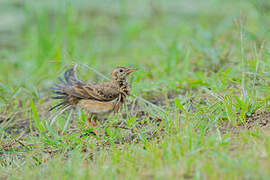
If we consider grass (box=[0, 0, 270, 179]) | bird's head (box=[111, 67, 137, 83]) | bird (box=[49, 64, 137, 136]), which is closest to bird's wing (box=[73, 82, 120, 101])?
bird (box=[49, 64, 137, 136])

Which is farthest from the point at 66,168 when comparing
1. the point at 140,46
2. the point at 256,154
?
the point at 140,46

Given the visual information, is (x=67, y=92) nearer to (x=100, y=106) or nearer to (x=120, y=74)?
(x=100, y=106)

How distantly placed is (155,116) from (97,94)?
2.39 ft

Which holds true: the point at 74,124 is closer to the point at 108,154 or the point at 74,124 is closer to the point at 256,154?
the point at 108,154

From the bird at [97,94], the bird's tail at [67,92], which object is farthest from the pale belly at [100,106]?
the bird's tail at [67,92]

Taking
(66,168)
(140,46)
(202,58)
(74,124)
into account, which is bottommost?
(66,168)

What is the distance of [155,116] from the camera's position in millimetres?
4570

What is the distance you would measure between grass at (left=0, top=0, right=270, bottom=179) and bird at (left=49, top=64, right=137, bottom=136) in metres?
0.20

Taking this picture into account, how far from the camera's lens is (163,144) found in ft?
11.2

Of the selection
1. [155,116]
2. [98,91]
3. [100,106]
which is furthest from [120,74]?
[155,116]

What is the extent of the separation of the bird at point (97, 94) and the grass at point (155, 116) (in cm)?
20

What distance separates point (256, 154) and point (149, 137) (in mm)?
1402

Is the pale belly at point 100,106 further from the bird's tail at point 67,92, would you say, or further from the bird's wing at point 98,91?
the bird's tail at point 67,92

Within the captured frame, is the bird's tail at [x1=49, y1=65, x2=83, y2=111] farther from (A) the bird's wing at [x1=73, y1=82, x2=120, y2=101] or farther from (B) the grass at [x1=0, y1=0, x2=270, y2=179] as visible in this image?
(B) the grass at [x1=0, y1=0, x2=270, y2=179]
